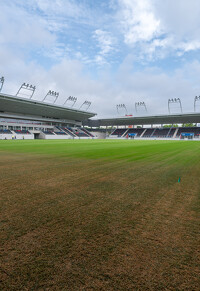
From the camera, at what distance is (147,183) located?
603 centimetres

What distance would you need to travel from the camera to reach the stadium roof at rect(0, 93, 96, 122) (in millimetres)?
57250

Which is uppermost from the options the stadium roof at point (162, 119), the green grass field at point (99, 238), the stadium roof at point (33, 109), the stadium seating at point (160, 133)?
the stadium roof at point (33, 109)

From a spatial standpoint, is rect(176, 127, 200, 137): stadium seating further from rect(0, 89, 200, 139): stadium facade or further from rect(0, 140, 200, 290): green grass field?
rect(0, 140, 200, 290): green grass field

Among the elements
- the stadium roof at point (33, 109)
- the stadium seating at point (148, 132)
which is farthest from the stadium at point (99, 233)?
the stadium seating at point (148, 132)

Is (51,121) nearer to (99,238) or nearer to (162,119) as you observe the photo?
(162,119)

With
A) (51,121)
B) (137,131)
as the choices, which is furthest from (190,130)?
(51,121)

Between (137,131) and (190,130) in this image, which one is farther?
(137,131)

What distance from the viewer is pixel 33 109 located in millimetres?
67312

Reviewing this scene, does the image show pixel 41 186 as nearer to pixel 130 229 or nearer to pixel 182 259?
pixel 130 229

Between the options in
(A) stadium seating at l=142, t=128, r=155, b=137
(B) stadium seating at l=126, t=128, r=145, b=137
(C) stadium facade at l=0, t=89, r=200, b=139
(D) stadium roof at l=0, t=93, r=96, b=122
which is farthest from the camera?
(B) stadium seating at l=126, t=128, r=145, b=137

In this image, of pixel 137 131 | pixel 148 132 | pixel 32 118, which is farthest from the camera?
pixel 137 131

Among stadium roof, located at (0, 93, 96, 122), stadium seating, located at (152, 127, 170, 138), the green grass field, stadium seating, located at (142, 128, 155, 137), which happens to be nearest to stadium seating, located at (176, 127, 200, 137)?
stadium seating, located at (152, 127, 170, 138)

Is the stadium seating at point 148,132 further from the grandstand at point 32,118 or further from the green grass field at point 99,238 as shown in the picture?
the green grass field at point 99,238

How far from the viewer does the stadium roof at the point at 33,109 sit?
57.2 meters
